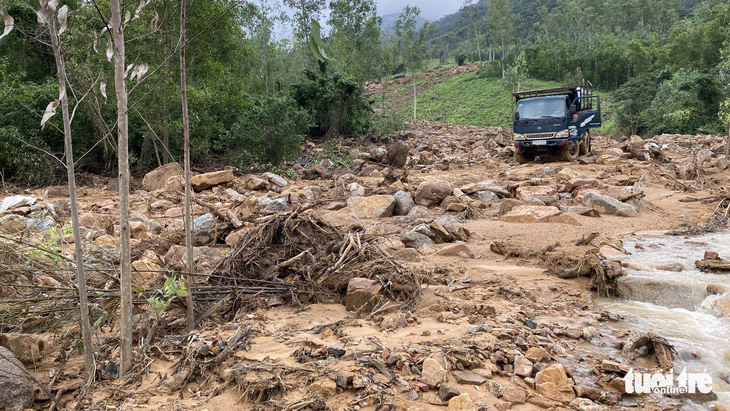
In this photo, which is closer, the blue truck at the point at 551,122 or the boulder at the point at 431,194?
the boulder at the point at 431,194

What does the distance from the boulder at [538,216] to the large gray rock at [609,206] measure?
110 centimetres

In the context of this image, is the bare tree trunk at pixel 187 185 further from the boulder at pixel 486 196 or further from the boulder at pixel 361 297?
the boulder at pixel 486 196

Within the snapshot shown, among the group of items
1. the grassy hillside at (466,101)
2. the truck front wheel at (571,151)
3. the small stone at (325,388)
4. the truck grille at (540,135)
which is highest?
the grassy hillside at (466,101)

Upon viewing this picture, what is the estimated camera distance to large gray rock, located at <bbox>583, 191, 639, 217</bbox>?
25.3 ft

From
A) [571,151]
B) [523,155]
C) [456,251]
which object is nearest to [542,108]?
[523,155]

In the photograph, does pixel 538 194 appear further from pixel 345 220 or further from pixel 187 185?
pixel 187 185

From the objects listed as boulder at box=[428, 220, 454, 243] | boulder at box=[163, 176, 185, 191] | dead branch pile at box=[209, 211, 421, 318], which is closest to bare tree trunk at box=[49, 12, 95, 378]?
dead branch pile at box=[209, 211, 421, 318]

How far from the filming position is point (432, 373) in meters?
2.59

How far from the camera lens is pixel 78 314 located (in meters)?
3.02

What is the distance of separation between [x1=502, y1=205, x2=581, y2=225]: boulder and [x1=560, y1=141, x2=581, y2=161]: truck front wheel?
701 cm

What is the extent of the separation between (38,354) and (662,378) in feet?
13.0

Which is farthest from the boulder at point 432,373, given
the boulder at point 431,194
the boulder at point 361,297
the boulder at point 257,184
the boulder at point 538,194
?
the boulder at point 257,184

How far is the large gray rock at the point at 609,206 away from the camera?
7.70 metres

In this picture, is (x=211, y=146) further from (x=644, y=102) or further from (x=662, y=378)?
(x=644, y=102)
